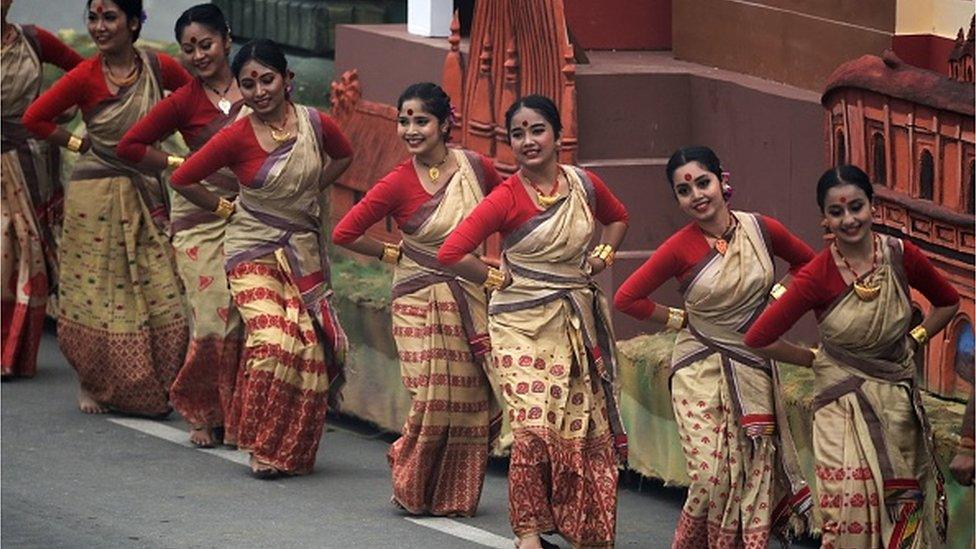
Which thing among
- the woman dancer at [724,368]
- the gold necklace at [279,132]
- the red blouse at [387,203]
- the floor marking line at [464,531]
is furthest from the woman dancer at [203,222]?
the woman dancer at [724,368]

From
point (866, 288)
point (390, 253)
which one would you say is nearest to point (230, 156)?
point (390, 253)

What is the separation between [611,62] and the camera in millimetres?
12852

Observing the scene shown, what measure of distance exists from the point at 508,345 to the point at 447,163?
965mm

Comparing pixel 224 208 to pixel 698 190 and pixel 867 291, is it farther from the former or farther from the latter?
pixel 867 291

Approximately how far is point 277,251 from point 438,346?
41.1 inches

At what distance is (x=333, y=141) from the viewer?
38.6 feet

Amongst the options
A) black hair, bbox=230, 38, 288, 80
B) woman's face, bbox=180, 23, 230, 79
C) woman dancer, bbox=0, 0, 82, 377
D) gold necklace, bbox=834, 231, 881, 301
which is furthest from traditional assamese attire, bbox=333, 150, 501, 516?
woman dancer, bbox=0, 0, 82, 377

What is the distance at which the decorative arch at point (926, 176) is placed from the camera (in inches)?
410

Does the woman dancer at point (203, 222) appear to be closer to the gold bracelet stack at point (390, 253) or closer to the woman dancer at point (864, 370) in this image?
the gold bracelet stack at point (390, 253)

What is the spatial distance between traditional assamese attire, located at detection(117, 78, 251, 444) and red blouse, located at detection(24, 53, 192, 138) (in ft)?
2.18

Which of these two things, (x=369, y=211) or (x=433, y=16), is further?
(x=433, y=16)

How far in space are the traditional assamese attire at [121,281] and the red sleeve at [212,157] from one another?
4.35 ft

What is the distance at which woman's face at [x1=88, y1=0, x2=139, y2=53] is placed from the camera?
41.3 feet

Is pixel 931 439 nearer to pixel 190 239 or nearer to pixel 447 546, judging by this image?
pixel 447 546
